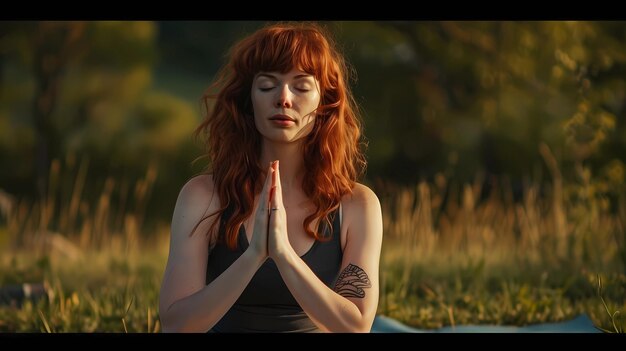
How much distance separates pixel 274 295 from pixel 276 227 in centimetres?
36

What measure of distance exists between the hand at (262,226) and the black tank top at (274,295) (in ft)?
0.81

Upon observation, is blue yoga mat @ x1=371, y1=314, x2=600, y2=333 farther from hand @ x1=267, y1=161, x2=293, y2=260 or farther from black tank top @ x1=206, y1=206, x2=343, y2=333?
hand @ x1=267, y1=161, x2=293, y2=260

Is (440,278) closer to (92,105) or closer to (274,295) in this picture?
(274,295)

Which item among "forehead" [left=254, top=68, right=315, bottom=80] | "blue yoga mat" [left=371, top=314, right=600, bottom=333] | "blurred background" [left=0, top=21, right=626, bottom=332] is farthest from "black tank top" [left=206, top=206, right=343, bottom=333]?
"blurred background" [left=0, top=21, right=626, bottom=332]

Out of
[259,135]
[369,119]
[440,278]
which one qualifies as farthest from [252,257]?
[369,119]

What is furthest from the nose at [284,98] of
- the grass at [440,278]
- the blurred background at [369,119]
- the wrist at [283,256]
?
the blurred background at [369,119]

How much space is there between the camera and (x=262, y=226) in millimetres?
2914

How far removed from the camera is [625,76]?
9.66 meters

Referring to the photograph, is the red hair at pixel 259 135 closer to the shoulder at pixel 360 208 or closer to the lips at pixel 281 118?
the shoulder at pixel 360 208

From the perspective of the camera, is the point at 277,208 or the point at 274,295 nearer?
the point at 277,208

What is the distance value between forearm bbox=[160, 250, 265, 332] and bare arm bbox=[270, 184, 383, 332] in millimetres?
103

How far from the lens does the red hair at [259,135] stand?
10.5 feet

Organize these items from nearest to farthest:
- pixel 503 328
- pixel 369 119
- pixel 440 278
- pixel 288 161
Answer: pixel 288 161 < pixel 503 328 < pixel 440 278 < pixel 369 119

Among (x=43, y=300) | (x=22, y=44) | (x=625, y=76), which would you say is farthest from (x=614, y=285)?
(x=22, y=44)
